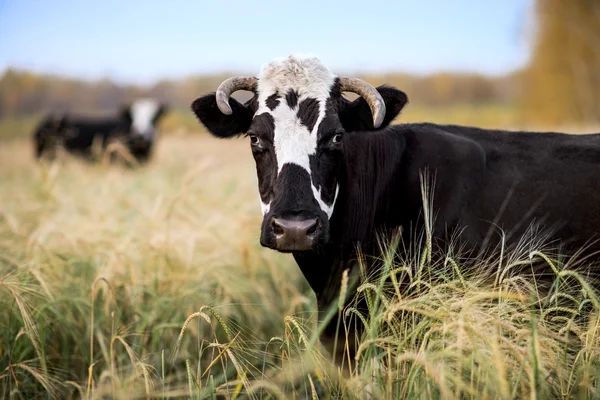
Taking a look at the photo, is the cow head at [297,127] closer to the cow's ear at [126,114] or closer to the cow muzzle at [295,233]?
the cow muzzle at [295,233]

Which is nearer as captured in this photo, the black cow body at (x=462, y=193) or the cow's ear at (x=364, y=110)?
the black cow body at (x=462, y=193)

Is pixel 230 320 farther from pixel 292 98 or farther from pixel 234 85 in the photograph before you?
pixel 234 85

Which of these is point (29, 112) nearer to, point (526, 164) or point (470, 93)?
point (470, 93)

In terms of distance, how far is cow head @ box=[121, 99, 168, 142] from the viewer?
58.5ft

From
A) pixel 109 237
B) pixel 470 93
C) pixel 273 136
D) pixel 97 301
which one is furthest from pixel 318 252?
pixel 470 93

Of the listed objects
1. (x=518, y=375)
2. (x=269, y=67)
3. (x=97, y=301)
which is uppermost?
(x=269, y=67)

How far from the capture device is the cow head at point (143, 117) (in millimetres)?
17844

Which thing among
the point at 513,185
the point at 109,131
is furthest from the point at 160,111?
the point at 513,185

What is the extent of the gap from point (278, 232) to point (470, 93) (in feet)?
131

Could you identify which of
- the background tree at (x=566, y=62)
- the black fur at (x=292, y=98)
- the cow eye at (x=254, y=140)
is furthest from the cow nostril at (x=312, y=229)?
the background tree at (x=566, y=62)

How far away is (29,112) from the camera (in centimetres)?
3525

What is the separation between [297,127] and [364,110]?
0.56 metres

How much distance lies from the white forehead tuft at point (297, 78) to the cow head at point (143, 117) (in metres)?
14.6

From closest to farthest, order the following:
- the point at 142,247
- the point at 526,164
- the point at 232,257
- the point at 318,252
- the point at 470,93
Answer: the point at 318,252
the point at 526,164
the point at 142,247
the point at 232,257
the point at 470,93
